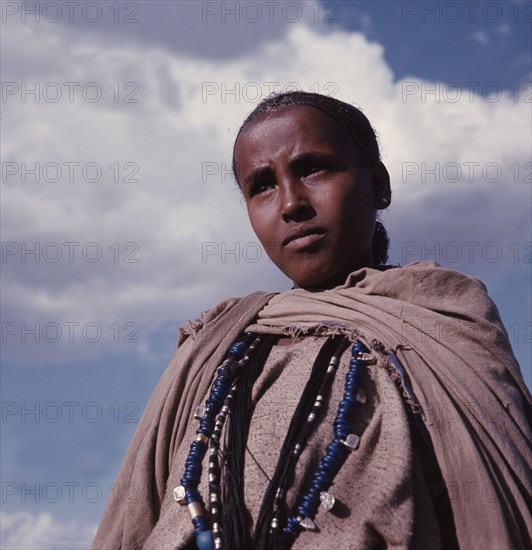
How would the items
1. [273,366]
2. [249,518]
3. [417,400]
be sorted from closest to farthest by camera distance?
[249,518] → [417,400] → [273,366]

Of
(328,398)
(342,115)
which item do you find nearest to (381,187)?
(342,115)

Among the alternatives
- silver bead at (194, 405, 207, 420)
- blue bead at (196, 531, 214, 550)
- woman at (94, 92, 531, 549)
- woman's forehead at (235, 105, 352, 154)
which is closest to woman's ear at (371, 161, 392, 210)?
woman at (94, 92, 531, 549)

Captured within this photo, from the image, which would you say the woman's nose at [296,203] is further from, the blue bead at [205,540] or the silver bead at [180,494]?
the blue bead at [205,540]

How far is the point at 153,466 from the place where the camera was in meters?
2.78

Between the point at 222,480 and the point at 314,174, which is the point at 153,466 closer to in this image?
the point at 222,480

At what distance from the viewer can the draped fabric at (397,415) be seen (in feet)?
7.63

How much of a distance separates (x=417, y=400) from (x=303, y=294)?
61 centimetres

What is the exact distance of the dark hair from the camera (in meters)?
3.06

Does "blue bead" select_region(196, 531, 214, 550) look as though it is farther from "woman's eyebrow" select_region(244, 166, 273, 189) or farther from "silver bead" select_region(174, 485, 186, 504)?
"woman's eyebrow" select_region(244, 166, 273, 189)

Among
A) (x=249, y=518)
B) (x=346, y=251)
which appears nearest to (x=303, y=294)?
(x=346, y=251)

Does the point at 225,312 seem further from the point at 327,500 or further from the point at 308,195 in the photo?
the point at 327,500

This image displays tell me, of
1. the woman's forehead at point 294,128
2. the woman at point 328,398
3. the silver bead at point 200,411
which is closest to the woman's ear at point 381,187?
the woman at point 328,398

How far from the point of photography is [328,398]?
2572 mm

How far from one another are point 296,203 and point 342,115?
0.44 m
